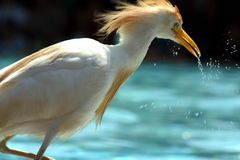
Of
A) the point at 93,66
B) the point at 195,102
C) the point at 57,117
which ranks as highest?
the point at 93,66

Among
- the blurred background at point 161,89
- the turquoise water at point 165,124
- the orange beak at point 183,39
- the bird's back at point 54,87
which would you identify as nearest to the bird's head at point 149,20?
the orange beak at point 183,39

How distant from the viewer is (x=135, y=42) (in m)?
4.43

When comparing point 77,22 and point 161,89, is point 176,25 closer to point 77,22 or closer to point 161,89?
point 161,89

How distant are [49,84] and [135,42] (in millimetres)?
709

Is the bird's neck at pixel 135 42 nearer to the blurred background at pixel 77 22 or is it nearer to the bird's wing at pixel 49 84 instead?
the bird's wing at pixel 49 84

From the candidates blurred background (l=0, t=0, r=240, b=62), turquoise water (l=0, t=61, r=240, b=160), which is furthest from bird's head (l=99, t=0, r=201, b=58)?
blurred background (l=0, t=0, r=240, b=62)

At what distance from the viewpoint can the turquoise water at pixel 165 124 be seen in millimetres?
6707

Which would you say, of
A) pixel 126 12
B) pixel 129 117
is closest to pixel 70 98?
pixel 126 12

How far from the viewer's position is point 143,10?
4.48m

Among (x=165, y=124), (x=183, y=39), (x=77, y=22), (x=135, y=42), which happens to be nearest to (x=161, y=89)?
(x=165, y=124)

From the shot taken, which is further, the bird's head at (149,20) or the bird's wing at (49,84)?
the bird's head at (149,20)

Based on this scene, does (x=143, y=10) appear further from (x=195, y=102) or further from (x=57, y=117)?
(x=195, y=102)

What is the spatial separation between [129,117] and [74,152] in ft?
9.42

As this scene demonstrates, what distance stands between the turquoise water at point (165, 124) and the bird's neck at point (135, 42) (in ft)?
6.69
